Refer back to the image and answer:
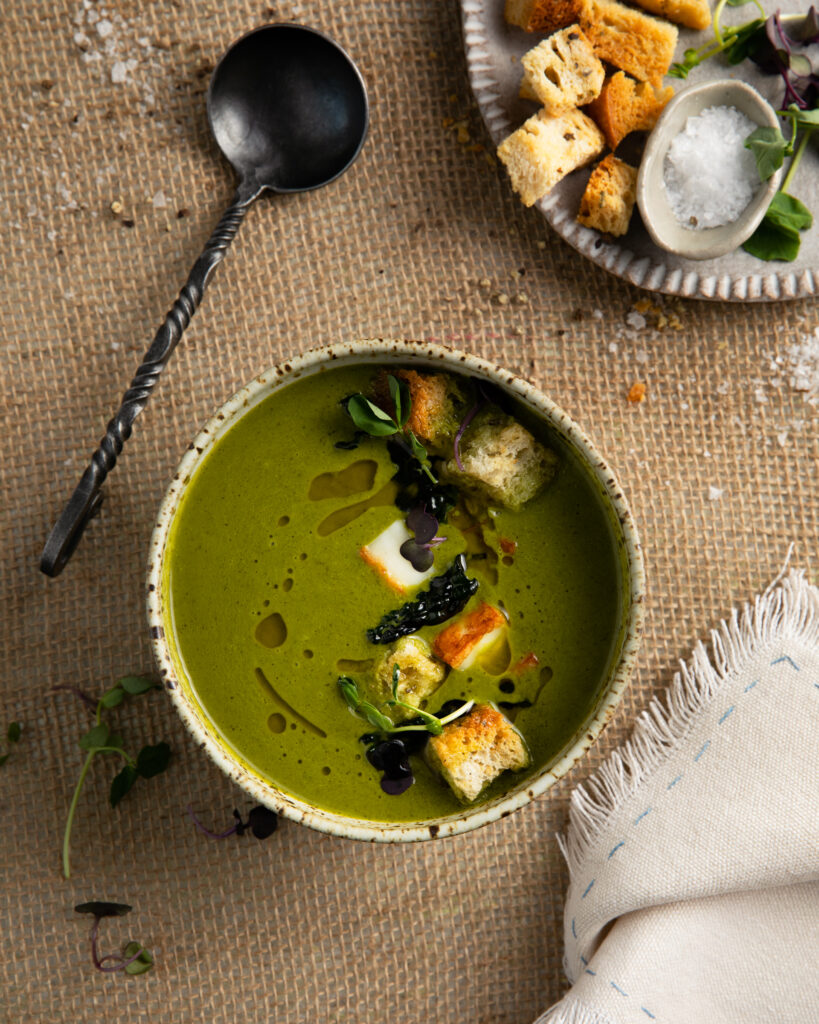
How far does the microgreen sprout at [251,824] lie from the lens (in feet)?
5.71

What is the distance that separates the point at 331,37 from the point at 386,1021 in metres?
1.94

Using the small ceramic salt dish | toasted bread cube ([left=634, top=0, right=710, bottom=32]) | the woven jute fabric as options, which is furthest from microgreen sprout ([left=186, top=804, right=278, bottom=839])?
toasted bread cube ([left=634, top=0, right=710, bottom=32])

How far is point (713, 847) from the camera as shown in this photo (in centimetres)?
174

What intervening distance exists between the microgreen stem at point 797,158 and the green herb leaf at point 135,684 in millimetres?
1511

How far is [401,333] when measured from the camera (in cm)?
175

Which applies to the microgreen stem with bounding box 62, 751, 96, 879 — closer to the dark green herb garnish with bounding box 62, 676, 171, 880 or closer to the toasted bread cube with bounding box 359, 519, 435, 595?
the dark green herb garnish with bounding box 62, 676, 171, 880

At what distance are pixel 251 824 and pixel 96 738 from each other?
0.34m

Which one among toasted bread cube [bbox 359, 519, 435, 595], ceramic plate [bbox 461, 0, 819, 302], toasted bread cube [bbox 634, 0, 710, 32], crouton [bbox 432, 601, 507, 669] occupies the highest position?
toasted bread cube [bbox 634, 0, 710, 32]

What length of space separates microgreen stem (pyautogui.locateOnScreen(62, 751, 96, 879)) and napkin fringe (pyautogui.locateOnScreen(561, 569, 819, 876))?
921mm

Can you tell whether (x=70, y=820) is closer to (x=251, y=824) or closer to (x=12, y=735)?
(x=12, y=735)

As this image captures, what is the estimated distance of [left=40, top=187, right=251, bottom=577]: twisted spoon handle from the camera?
1.57 metres

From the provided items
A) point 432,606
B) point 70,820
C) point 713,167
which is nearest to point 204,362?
point 432,606

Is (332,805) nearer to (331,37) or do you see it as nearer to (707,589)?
(707,589)

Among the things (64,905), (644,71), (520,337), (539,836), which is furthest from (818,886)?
(644,71)
